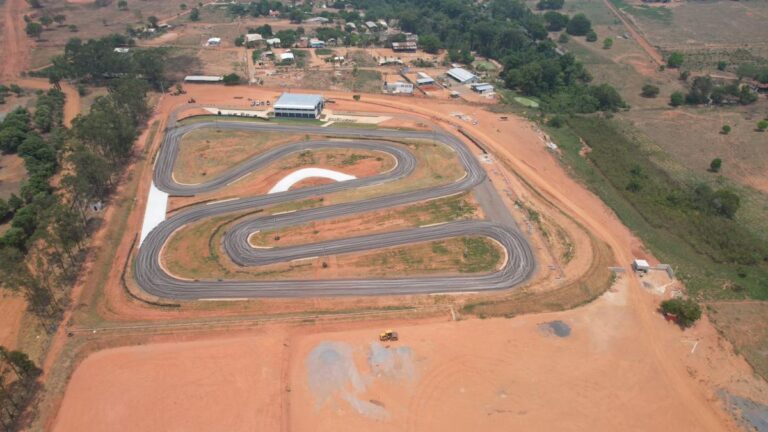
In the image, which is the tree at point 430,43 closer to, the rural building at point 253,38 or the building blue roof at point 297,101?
the rural building at point 253,38

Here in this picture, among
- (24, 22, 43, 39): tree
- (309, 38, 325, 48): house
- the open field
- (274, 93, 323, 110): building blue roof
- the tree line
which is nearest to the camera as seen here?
the tree line

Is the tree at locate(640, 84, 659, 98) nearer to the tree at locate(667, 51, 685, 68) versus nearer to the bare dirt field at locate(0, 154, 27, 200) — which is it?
the tree at locate(667, 51, 685, 68)

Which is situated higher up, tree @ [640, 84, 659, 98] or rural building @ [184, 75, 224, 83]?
tree @ [640, 84, 659, 98]

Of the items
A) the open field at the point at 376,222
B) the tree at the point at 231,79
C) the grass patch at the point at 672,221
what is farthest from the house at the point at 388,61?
the open field at the point at 376,222

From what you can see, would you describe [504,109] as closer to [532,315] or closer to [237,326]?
[532,315]

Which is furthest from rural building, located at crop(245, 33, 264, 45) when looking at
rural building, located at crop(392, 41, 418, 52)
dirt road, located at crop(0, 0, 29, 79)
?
dirt road, located at crop(0, 0, 29, 79)

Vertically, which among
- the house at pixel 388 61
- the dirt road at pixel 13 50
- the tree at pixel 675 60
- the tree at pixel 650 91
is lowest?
the dirt road at pixel 13 50
